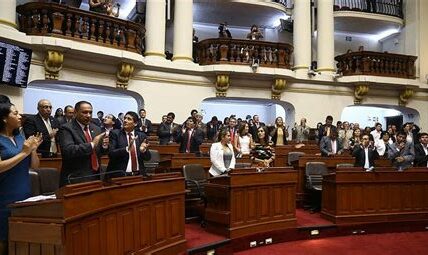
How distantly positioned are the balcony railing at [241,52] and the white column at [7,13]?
13.1 ft

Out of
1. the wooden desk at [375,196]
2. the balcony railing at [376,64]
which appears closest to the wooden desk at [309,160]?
the wooden desk at [375,196]

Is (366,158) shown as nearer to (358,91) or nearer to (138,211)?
(138,211)

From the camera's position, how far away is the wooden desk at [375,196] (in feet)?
17.2

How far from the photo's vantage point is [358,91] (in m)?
10.3

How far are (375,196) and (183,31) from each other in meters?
5.39

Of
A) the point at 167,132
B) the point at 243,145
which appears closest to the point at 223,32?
the point at 167,132

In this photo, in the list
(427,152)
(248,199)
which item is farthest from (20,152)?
(427,152)

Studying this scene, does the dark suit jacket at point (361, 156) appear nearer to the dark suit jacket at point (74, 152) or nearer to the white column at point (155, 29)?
the dark suit jacket at point (74, 152)

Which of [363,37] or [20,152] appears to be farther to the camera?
[363,37]

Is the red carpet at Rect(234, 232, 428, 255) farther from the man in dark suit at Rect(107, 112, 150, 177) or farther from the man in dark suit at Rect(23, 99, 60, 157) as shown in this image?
the man in dark suit at Rect(23, 99, 60, 157)

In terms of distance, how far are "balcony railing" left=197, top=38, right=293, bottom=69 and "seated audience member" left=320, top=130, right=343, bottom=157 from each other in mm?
3060

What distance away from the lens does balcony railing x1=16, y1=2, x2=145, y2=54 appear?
22.0 ft

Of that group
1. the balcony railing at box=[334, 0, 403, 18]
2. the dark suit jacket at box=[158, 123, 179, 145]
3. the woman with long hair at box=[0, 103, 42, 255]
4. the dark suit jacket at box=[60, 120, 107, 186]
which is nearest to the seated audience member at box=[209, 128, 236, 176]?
the dark suit jacket at box=[60, 120, 107, 186]

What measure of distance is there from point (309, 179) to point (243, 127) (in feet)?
4.10
